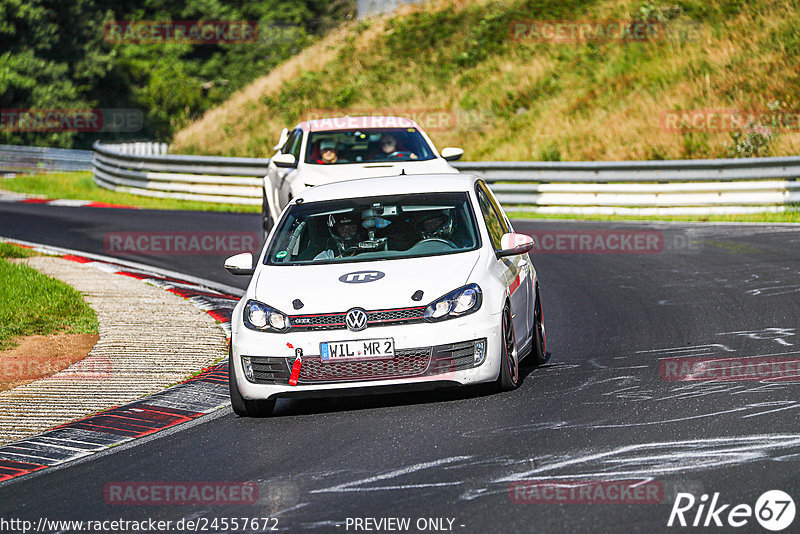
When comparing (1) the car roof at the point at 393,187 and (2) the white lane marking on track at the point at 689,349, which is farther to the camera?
(2) the white lane marking on track at the point at 689,349

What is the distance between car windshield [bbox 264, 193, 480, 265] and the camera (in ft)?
28.5

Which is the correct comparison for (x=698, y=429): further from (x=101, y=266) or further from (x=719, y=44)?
(x=719, y=44)

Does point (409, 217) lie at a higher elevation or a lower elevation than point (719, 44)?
higher

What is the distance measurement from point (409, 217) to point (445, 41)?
32521 millimetres

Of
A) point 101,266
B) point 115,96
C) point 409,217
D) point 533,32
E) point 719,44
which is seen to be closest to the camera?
point 409,217

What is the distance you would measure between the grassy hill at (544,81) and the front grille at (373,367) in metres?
17.4

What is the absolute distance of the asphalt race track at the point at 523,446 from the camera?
566 cm

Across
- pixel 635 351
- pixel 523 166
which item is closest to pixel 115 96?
pixel 523 166

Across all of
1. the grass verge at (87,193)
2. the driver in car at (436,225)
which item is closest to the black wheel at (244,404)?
the driver in car at (436,225)

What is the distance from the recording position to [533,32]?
38219 millimetres

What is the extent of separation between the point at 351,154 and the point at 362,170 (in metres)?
0.71

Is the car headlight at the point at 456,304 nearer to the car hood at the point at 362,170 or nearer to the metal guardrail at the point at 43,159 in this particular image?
the car hood at the point at 362,170

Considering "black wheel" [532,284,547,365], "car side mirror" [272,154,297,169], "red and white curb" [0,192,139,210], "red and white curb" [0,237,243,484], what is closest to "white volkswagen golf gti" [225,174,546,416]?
"black wheel" [532,284,547,365]

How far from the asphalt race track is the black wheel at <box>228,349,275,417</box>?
9 cm
